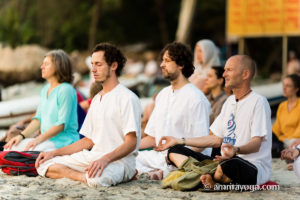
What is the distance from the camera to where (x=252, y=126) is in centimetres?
478

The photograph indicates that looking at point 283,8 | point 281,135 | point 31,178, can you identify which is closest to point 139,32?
point 283,8

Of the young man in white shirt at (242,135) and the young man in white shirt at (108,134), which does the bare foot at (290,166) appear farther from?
the young man in white shirt at (108,134)

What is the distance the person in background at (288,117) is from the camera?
7238 mm

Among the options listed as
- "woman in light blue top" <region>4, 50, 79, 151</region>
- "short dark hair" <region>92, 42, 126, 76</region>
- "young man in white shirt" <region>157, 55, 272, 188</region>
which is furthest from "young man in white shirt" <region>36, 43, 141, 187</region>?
"woman in light blue top" <region>4, 50, 79, 151</region>

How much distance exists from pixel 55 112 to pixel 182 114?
133cm

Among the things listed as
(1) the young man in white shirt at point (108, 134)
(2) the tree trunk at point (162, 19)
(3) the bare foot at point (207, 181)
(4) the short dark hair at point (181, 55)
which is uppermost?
(2) the tree trunk at point (162, 19)

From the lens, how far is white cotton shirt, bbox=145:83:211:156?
5.62 meters

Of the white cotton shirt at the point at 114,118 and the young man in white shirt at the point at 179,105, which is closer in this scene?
the white cotton shirt at the point at 114,118

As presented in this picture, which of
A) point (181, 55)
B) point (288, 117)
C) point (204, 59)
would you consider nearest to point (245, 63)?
point (181, 55)

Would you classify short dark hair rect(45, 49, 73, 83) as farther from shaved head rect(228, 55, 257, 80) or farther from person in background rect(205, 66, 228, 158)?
shaved head rect(228, 55, 257, 80)

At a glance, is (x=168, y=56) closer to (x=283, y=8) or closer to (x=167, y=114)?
(x=167, y=114)

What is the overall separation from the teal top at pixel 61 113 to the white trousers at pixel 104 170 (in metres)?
0.59

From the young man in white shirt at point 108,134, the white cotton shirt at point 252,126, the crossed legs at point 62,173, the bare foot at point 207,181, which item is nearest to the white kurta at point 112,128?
the young man in white shirt at point 108,134

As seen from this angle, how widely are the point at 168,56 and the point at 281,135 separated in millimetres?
2395
